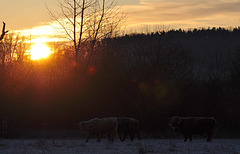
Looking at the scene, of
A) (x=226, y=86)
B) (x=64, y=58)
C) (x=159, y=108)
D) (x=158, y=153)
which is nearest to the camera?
(x=158, y=153)

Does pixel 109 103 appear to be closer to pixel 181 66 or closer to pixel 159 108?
pixel 159 108

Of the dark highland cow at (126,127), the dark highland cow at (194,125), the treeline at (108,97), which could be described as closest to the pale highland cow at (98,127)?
the dark highland cow at (126,127)

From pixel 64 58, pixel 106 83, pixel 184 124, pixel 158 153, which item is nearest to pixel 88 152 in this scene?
pixel 158 153

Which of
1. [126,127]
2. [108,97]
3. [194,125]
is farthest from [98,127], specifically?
[108,97]

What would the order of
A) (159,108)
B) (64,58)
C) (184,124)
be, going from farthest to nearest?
(64,58), (159,108), (184,124)

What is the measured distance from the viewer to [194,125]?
83.5ft

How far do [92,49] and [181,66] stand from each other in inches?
359

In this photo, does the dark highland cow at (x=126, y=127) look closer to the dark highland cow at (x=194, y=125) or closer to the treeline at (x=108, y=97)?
the dark highland cow at (x=194, y=125)

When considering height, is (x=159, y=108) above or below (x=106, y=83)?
below

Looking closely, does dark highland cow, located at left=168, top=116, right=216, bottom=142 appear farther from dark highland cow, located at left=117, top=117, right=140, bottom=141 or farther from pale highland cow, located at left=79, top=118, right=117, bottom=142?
pale highland cow, located at left=79, top=118, right=117, bottom=142

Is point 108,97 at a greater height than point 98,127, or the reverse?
point 108,97

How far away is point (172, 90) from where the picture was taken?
3328cm

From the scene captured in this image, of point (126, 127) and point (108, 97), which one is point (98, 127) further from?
point (108, 97)

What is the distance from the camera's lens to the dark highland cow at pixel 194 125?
25125 mm
